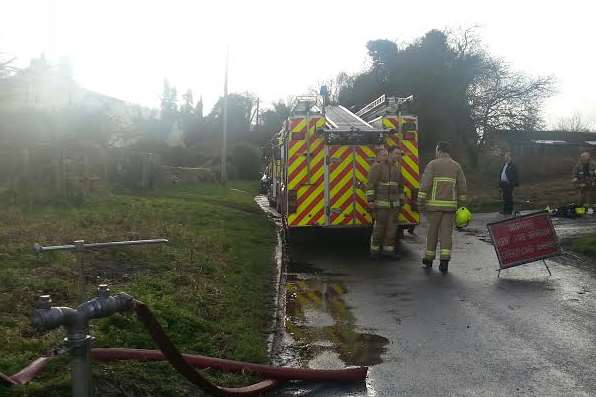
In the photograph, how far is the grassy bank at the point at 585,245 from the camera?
10672 mm

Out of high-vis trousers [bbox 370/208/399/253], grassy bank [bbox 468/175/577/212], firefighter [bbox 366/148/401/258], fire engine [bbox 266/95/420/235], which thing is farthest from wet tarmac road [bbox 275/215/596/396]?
grassy bank [bbox 468/175/577/212]

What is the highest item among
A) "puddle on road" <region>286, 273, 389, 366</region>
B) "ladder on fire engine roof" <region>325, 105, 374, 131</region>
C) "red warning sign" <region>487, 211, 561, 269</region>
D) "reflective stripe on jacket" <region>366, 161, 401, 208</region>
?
"ladder on fire engine roof" <region>325, 105, 374, 131</region>

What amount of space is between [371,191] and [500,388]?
6397mm

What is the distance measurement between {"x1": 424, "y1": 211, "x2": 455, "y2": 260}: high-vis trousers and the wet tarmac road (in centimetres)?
33

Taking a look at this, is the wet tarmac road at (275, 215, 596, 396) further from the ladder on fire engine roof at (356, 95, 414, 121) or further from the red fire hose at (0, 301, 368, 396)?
the ladder on fire engine roof at (356, 95, 414, 121)

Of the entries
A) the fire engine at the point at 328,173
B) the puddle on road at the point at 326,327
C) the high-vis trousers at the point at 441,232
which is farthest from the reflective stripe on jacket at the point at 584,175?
the puddle on road at the point at 326,327

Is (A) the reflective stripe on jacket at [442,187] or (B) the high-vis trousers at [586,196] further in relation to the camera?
(B) the high-vis trousers at [586,196]

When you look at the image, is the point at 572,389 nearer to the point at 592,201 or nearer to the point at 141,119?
the point at 592,201

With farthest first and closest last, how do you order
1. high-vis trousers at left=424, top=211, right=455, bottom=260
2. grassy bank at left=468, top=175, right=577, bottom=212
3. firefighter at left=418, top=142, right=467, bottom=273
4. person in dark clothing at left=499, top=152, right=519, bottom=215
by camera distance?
grassy bank at left=468, top=175, right=577, bottom=212 → person in dark clothing at left=499, top=152, right=519, bottom=215 → firefighter at left=418, top=142, right=467, bottom=273 → high-vis trousers at left=424, top=211, right=455, bottom=260

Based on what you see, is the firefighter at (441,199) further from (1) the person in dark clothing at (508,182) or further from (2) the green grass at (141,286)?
(1) the person in dark clothing at (508,182)

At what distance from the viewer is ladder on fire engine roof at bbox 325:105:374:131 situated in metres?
12.0

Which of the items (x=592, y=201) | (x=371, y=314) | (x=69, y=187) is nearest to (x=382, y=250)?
(x=371, y=314)

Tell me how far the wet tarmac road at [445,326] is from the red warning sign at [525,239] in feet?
0.84

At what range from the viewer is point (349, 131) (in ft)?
38.2
